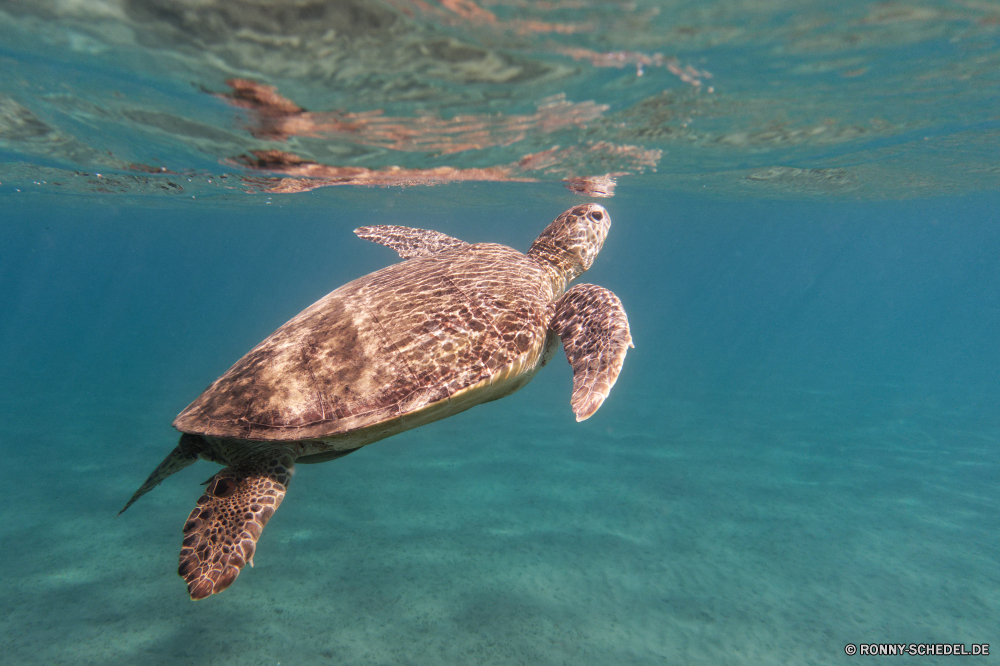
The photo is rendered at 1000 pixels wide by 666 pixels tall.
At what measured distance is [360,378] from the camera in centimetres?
448

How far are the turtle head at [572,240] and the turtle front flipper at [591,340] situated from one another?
5.25 ft

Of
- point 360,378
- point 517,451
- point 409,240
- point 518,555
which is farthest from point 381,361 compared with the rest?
point 517,451

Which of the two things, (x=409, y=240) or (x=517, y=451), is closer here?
(x=409, y=240)

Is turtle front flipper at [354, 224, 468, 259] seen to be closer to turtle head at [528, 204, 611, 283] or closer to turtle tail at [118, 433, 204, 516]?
turtle head at [528, 204, 611, 283]

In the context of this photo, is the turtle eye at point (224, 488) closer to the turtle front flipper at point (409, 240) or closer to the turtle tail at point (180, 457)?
the turtle tail at point (180, 457)

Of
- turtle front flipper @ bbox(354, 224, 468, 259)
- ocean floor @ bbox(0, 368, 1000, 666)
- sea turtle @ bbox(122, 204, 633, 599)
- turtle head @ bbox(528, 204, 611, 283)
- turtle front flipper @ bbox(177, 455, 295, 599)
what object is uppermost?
turtle head @ bbox(528, 204, 611, 283)

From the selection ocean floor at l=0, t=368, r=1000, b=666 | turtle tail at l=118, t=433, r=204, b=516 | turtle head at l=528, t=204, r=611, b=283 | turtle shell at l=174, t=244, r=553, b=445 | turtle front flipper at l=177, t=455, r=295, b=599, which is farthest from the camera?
turtle head at l=528, t=204, r=611, b=283

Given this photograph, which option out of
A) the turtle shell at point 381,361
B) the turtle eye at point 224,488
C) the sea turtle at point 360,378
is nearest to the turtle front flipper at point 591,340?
the sea turtle at point 360,378

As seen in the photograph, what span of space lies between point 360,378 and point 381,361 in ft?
0.87

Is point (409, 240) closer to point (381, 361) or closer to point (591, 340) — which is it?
point (381, 361)

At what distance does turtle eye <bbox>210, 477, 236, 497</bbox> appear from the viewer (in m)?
4.39

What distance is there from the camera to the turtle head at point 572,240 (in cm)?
761

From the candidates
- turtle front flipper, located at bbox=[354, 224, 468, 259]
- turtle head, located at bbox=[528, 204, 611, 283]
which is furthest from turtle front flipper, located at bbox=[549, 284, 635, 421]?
turtle front flipper, located at bbox=[354, 224, 468, 259]

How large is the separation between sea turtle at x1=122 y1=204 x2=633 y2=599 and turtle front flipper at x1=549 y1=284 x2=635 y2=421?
16 mm
